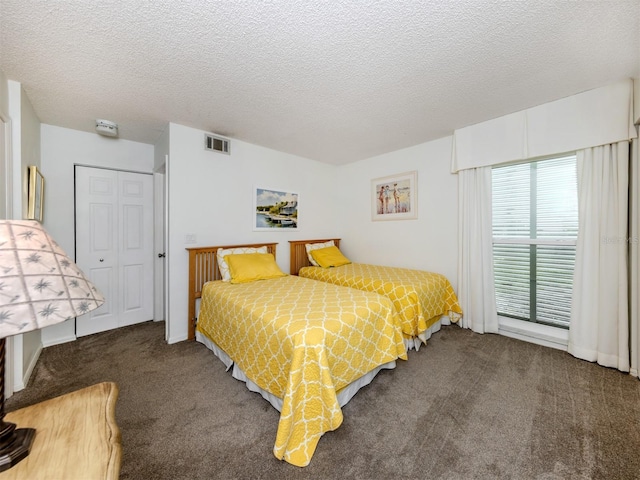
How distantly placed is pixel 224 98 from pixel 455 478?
314 centimetres

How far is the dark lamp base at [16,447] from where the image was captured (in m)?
0.73

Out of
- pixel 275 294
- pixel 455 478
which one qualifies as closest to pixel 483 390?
pixel 455 478

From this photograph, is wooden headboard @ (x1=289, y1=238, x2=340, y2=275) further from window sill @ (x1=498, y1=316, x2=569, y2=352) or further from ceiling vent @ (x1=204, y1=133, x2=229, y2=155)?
window sill @ (x1=498, y1=316, x2=569, y2=352)

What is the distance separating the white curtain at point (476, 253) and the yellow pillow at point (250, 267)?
2.29 meters

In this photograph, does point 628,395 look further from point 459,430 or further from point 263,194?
point 263,194

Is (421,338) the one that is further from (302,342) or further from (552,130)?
(552,130)

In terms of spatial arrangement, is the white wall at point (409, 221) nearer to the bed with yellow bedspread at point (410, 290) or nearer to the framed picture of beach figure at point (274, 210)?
the bed with yellow bedspread at point (410, 290)

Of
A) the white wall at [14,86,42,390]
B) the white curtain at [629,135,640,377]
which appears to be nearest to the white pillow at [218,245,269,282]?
the white wall at [14,86,42,390]

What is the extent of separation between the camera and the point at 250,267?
297cm

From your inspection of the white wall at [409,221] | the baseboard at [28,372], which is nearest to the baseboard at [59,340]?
the baseboard at [28,372]

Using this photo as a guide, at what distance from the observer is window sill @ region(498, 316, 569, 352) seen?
8.58 feet

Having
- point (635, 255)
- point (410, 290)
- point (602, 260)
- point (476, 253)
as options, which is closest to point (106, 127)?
point (410, 290)

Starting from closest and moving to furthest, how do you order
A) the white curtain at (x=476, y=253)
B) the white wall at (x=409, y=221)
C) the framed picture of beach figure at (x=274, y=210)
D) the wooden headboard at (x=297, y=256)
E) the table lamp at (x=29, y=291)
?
the table lamp at (x=29, y=291)
the white curtain at (x=476, y=253)
the white wall at (x=409, y=221)
the framed picture of beach figure at (x=274, y=210)
the wooden headboard at (x=297, y=256)

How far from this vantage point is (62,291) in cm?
78
